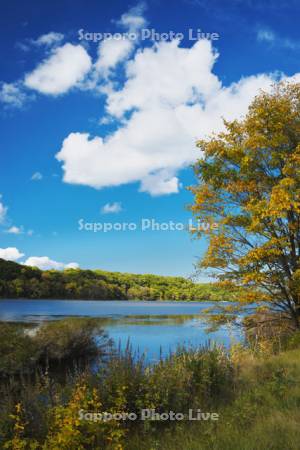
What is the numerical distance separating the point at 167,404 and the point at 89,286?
14187 centimetres

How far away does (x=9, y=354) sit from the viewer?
688 inches

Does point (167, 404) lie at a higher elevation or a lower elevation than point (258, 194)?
lower

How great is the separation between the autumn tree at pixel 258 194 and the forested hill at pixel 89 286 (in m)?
65.8

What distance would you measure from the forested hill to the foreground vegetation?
74503 millimetres

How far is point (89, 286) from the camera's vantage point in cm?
14575

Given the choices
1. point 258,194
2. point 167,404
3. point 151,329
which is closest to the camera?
point 167,404

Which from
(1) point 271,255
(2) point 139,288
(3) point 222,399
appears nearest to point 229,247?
(1) point 271,255

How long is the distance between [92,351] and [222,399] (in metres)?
15.8

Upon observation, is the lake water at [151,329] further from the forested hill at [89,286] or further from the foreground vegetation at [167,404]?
the forested hill at [89,286]

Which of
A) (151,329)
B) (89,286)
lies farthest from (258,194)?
(89,286)

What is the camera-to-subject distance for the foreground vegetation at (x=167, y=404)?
5.40 metres

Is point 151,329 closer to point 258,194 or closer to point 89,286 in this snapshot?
point 258,194

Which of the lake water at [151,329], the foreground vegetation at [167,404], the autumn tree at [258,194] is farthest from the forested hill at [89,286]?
the foreground vegetation at [167,404]

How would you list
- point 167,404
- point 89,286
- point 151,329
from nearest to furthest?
point 167,404 → point 151,329 → point 89,286
